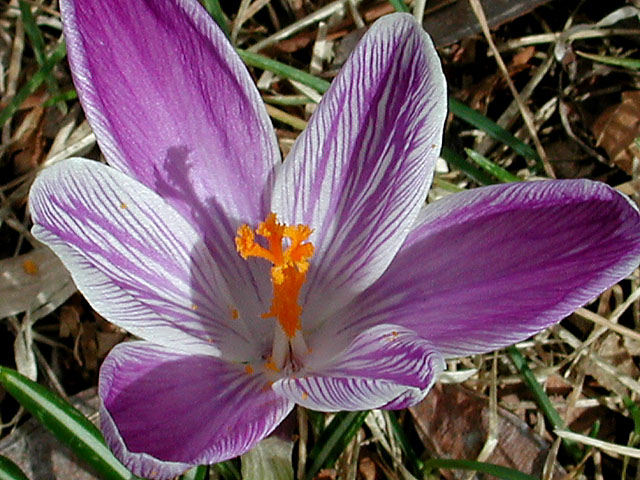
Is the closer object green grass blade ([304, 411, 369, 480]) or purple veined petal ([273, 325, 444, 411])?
purple veined petal ([273, 325, 444, 411])

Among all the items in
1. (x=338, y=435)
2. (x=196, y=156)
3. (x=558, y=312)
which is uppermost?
(x=196, y=156)

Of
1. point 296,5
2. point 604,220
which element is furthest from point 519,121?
point 604,220

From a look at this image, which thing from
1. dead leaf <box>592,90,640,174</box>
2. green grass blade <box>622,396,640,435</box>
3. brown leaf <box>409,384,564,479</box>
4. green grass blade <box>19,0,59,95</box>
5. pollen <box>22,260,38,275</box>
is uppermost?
green grass blade <box>19,0,59,95</box>

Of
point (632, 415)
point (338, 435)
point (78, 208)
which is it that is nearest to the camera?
point (78, 208)

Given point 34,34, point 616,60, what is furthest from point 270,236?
point 616,60

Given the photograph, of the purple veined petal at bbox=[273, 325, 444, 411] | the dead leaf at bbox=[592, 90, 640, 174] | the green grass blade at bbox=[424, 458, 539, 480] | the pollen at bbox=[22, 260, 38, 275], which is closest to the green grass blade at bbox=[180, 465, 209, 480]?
the purple veined petal at bbox=[273, 325, 444, 411]

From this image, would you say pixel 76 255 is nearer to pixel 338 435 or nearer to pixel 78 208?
pixel 78 208

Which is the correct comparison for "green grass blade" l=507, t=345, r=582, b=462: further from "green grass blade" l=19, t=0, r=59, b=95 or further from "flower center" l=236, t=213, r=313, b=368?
"green grass blade" l=19, t=0, r=59, b=95
